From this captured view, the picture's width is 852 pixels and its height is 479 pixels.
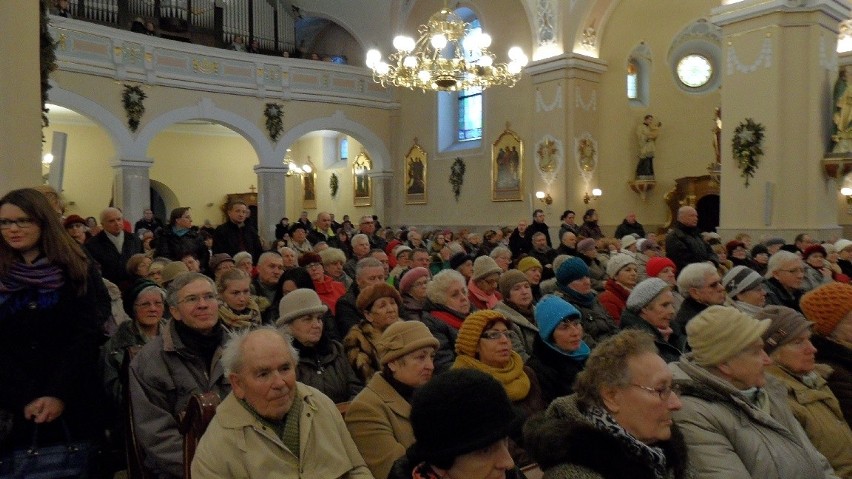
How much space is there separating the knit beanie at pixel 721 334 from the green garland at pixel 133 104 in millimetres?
13913

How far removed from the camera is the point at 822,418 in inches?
109

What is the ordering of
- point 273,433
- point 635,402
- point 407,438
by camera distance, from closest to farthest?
point 635,402 < point 273,433 < point 407,438

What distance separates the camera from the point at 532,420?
217cm

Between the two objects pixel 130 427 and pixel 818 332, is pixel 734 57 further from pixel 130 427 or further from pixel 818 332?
pixel 130 427

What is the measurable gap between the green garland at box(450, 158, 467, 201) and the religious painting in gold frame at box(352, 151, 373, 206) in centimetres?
327

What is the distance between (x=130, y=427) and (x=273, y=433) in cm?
97

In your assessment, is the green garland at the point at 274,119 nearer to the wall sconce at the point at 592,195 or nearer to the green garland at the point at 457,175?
the green garland at the point at 457,175

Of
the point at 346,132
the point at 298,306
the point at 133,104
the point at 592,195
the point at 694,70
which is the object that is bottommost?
the point at 298,306

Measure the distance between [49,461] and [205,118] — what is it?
1365 cm

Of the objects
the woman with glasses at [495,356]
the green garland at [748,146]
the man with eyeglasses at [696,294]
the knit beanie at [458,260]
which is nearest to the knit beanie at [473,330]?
the woman with glasses at [495,356]

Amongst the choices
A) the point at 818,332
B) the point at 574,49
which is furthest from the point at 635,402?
the point at 574,49

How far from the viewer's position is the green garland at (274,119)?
16.2 metres

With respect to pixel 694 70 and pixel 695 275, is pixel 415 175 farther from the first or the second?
pixel 695 275

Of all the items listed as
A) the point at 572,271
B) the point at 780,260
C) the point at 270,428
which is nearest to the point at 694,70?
the point at 780,260
